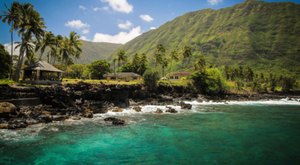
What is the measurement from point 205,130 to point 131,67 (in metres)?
106

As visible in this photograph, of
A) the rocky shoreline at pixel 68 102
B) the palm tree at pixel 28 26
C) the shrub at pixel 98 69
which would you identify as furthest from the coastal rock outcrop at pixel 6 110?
the shrub at pixel 98 69

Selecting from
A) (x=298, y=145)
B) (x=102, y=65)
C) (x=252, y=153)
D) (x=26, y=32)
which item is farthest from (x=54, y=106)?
(x=102, y=65)

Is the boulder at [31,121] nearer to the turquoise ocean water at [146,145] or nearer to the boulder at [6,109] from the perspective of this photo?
the turquoise ocean water at [146,145]

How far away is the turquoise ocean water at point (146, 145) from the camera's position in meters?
16.2

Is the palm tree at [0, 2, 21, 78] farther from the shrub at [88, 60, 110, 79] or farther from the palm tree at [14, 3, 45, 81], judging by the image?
the shrub at [88, 60, 110, 79]

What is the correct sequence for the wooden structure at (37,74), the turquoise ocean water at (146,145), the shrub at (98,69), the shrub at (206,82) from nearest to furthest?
the turquoise ocean water at (146,145), the wooden structure at (37,74), the shrub at (206,82), the shrub at (98,69)

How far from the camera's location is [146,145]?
20000 mm

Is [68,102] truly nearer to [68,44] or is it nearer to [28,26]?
[28,26]

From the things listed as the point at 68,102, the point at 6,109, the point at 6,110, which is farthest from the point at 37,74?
the point at 6,110

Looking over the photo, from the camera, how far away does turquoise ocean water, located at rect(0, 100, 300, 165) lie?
636 inches

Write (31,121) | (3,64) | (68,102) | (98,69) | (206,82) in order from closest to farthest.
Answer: (31,121) → (68,102) → (3,64) → (206,82) → (98,69)

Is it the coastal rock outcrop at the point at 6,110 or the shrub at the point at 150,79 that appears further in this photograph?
the shrub at the point at 150,79

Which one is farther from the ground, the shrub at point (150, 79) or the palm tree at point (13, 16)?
the palm tree at point (13, 16)

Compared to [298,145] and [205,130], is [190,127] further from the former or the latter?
[298,145]
